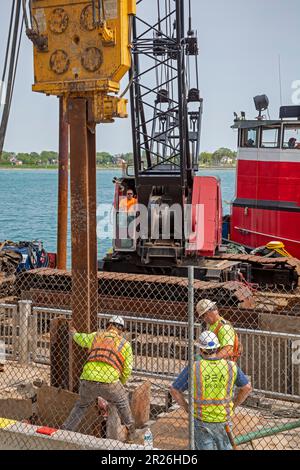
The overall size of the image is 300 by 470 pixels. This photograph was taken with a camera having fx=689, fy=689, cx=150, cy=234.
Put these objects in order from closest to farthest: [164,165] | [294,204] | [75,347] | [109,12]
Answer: [109,12], [75,347], [164,165], [294,204]

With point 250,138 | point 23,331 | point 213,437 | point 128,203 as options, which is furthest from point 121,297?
point 250,138

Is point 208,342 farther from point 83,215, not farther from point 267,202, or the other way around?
point 267,202

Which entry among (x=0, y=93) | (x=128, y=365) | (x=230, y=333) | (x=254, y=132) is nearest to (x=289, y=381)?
(x=230, y=333)

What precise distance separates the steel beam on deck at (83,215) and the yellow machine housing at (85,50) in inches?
8.8

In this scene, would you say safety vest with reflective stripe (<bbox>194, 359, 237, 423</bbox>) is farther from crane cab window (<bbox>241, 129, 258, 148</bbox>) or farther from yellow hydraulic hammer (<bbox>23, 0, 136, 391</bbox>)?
crane cab window (<bbox>241, 129, 258, 148</bbox>)

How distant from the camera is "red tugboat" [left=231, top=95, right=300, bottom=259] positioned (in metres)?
20.8

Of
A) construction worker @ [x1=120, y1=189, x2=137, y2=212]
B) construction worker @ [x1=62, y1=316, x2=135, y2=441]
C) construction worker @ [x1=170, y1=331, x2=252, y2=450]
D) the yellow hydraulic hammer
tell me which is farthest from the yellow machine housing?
construction worker @ [x1=120, y1=189, x2=137, y2=212]

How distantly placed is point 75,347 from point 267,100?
612 inches

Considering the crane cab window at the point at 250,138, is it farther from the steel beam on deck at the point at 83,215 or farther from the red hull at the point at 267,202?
the steel beam on deck at the point at 83,215

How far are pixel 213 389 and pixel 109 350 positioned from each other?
1.54 metres

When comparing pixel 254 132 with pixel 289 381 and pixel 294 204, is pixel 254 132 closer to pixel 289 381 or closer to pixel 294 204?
pixel 294 204

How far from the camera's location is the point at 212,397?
627 centimetres

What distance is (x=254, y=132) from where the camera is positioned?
21828mm

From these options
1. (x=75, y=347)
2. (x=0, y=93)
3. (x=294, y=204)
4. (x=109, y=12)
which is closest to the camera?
(x=109, y=12)
